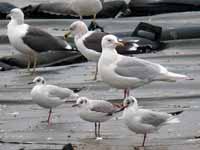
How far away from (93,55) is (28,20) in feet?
17.1

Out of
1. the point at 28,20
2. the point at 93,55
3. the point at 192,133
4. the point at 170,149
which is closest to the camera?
the point at 170,149

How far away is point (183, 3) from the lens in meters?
16.7

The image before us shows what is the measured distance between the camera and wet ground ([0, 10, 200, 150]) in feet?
24.8

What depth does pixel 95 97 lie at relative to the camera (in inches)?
389

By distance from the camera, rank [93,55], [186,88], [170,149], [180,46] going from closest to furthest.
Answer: [170,149] < [186,88] < [93,55] < [180,46]

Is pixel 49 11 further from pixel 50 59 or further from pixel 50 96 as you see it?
pixel 50 96

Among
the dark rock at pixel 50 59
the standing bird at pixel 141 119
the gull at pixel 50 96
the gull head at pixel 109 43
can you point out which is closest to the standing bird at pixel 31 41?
the dark rock at pixel 50 59

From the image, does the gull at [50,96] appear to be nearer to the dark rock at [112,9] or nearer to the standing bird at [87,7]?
the standing bird at [87,7]

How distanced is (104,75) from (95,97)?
0.62 metres

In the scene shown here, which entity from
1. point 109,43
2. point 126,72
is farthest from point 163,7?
point 126,72

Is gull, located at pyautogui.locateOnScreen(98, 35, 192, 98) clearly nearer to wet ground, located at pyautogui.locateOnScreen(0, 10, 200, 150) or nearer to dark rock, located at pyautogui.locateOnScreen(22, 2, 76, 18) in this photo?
wet ground, located at pyautogui.locateOnScreen(0, 10, 200, 150)

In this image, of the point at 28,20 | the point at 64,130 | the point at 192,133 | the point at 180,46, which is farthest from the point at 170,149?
the point at 28,20

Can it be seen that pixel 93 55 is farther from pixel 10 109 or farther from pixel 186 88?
pixel 10 109

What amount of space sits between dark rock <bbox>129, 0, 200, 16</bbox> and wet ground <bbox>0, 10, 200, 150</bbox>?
125 inches
